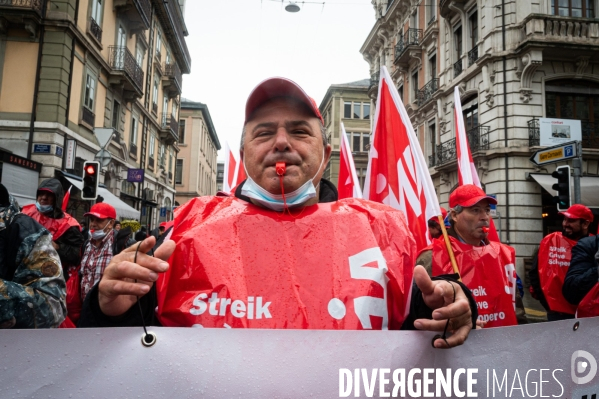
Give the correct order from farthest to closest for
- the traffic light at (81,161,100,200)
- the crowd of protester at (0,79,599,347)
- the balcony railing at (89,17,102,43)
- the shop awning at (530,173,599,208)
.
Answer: the balcony railing at (89,17,102,43) < the shop awning at (530,173,599,208) < the traffic light at (81,161,100,200) < the crowd of protester at (0,79,599,347)

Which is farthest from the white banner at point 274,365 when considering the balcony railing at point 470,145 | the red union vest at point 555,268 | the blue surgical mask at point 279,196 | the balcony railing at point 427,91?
the balcony railing at point 427,91

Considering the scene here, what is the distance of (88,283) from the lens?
4.47 m

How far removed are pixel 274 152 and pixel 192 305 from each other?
0.65m

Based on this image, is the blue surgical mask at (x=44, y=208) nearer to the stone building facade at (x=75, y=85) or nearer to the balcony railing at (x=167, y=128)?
the stone building facade at (x=75, y=85)

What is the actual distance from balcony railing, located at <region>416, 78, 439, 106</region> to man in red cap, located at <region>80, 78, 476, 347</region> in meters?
21.4

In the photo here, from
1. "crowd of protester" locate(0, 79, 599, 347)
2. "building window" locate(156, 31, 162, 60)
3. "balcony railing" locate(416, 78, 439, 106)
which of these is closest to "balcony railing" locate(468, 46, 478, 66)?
"balcony railing" locate(416, 78, 439, 106)

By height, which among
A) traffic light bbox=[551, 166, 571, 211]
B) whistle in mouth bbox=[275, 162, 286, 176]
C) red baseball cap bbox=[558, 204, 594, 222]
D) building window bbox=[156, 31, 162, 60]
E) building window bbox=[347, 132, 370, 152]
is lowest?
whistle in mouth bbox=[275, 162, 286, 176]

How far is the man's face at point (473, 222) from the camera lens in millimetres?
3504

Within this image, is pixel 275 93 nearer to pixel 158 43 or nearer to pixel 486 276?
pixel 486 276

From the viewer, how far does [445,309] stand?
120 cm

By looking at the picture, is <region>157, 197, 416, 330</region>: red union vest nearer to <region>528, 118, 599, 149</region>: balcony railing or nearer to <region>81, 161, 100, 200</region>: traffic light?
<region>81, 161, 100, 200</region>: traffic light

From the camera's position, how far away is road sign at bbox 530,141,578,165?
22.4 feet

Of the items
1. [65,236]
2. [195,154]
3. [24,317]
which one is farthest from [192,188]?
[24,317]

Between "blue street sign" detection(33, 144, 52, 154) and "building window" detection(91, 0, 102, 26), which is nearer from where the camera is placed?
"blue street sign" detection(33, 144, 52, 154)
